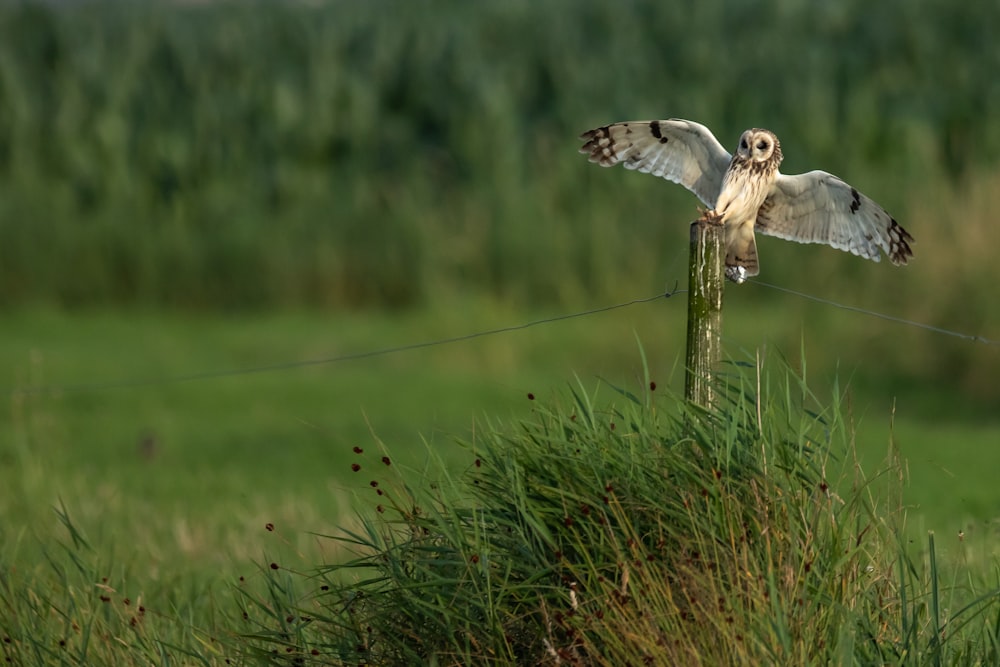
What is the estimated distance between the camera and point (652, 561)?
12.2ft

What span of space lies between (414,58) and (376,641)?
51.6 ft

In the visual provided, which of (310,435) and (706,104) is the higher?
(706,104)

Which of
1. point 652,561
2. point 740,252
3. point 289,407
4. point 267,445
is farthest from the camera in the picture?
point 289,407

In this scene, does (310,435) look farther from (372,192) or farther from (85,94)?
(85,94)

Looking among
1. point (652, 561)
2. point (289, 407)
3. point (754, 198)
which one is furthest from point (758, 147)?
point (289, 407)

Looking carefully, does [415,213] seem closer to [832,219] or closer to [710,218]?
[832,219]

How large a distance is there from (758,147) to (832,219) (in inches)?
17.4

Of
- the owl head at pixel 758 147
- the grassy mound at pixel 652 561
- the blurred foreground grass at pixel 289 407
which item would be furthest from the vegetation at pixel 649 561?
the blurred foreground grass at pixel 289 407

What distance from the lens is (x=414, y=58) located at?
1912 cm

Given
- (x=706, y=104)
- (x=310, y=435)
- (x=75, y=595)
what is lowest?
(x=310, y=435)

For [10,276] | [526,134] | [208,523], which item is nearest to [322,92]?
[526,134]

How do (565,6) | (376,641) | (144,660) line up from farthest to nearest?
(565,6), (144,660), (376,641)

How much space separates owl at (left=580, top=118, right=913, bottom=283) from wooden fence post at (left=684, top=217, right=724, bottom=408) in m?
0.19

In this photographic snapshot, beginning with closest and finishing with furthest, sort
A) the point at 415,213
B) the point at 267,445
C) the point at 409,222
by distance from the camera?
the point at 267,445 → the point at 409,222 → the point at 415,213
